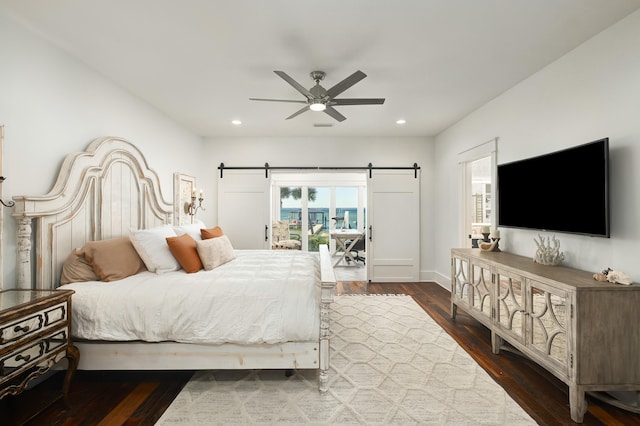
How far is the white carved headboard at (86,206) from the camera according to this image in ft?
6.89

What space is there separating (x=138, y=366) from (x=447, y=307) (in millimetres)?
3470

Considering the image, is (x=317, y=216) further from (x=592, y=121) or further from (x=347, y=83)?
(x=592, y=121)

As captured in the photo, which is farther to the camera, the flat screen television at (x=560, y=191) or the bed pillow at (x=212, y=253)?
the bed pillow at (x=212, y=253)

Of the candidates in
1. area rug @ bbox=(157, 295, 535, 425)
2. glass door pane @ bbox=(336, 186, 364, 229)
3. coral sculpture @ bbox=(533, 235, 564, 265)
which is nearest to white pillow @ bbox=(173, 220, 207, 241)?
area rug @ bbox=(157, 295, 535, 425)

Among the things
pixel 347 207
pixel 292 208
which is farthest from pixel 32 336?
pixel 347 207

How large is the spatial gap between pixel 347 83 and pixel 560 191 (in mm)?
1965

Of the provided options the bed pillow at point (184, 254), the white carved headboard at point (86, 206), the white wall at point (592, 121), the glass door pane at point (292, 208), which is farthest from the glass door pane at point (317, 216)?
the bed pillow at point (184, 254)

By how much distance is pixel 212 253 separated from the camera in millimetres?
2854

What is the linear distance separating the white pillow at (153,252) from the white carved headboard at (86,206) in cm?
40

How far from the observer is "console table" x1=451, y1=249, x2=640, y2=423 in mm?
1845

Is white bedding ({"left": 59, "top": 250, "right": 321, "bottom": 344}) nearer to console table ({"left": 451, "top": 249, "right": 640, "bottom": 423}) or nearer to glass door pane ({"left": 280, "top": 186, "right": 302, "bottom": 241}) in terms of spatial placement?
console table ({"left": 451, "top": 249, "right": 640, "bottom": 423})

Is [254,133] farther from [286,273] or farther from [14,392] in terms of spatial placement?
[14,392]

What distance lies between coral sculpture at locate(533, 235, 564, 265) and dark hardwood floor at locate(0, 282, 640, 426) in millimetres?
873

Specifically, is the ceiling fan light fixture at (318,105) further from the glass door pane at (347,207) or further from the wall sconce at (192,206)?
the glass door pane at (347,207)
